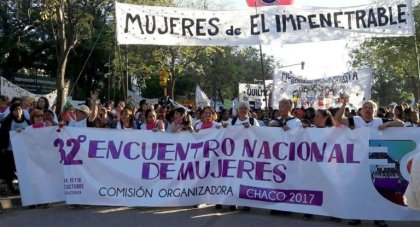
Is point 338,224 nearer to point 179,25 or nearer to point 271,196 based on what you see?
point 271,196

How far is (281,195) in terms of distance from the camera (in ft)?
24.3

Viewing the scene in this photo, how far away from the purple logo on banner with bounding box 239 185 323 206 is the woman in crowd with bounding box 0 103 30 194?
3826 millimetres

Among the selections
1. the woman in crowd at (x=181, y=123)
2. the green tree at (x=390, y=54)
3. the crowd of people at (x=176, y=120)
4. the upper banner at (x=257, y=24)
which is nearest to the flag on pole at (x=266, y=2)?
the upper banner at (x=257, y=24)

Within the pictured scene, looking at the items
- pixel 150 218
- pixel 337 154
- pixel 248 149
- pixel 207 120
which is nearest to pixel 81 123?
pixel 207 120

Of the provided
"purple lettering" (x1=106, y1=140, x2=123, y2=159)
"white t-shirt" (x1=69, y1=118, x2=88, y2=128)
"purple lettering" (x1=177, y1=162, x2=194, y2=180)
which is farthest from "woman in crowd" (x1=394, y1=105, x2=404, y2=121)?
"white t-shirt" (x1=69, y1=118, x2=88, y2=128)

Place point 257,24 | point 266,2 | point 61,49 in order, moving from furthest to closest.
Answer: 1. point 61,49
2. point 266,2
3. point 257,24

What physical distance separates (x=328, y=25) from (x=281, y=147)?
8.77 ft

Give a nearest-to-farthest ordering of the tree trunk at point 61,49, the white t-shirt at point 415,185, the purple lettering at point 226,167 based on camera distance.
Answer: the white t-shirt at point 415,185 < the purple lettering at point 226,167 < the tree trunk at point 61,49

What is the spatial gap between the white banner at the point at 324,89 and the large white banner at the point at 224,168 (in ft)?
36.5

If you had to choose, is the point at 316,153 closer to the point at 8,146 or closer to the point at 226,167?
the point at 226,167

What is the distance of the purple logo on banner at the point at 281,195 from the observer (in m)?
7.20

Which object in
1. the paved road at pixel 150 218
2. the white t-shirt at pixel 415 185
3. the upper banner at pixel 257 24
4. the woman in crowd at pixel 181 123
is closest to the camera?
the white t-shirt at pixel 415 185

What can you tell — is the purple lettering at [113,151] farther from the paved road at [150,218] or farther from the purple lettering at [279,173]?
the purple lettering at [279,173]

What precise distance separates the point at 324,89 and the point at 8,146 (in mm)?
12918
